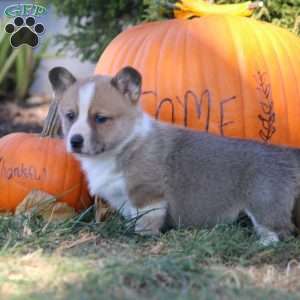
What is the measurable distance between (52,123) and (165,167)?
3.13ft

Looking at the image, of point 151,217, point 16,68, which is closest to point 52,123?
point 151,217

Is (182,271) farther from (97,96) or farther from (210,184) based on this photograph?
(97,96)

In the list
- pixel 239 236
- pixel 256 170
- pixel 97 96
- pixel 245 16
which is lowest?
pixel 239 236

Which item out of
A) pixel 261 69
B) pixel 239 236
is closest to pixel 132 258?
pixel 239 236

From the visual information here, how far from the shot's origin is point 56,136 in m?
4.75

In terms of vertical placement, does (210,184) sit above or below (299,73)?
below

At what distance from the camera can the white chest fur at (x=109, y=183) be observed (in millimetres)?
4078

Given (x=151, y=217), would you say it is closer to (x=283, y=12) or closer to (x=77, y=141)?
(x=77, y=141)

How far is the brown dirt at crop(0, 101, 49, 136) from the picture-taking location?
24.4ft

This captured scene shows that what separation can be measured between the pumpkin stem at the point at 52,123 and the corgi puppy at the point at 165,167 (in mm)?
464

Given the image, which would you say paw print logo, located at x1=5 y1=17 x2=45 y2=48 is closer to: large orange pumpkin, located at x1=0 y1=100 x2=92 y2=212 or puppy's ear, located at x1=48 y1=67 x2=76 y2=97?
large orange pumpkin, located at x1=0 y1=100 x2=92 y2=212

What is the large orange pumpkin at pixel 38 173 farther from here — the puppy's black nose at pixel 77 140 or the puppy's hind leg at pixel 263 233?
the puppy's hind leg at pixel 263 233

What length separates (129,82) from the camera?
Answer: 4.10 metres

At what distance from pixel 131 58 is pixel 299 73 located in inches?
44.5
